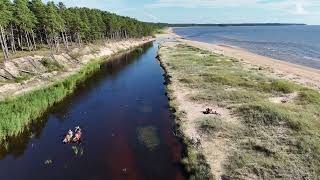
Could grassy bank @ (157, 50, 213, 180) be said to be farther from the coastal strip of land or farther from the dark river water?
the coastal strip of land

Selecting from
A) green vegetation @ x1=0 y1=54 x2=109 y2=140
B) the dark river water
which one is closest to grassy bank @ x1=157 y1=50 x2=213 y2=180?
the dark river water

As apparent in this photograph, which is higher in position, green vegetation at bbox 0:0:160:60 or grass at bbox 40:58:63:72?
green vegetation at bbox 0:0:160:60

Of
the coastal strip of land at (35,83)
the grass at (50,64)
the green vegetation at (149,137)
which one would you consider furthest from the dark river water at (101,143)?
the grass at (50,64)

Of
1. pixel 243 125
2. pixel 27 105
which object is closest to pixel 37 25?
pixel 27 105

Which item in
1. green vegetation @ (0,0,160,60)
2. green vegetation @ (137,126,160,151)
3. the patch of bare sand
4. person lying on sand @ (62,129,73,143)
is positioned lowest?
green vegetation @ (137,126,160,151)

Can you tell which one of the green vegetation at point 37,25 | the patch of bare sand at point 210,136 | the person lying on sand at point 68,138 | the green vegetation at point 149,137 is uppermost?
the green vegetation at point 37,25

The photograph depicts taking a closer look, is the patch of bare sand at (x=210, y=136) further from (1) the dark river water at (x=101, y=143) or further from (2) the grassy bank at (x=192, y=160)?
(1) the dark river water at (x=101, y=143)

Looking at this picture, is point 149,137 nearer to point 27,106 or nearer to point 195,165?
point 195,165
